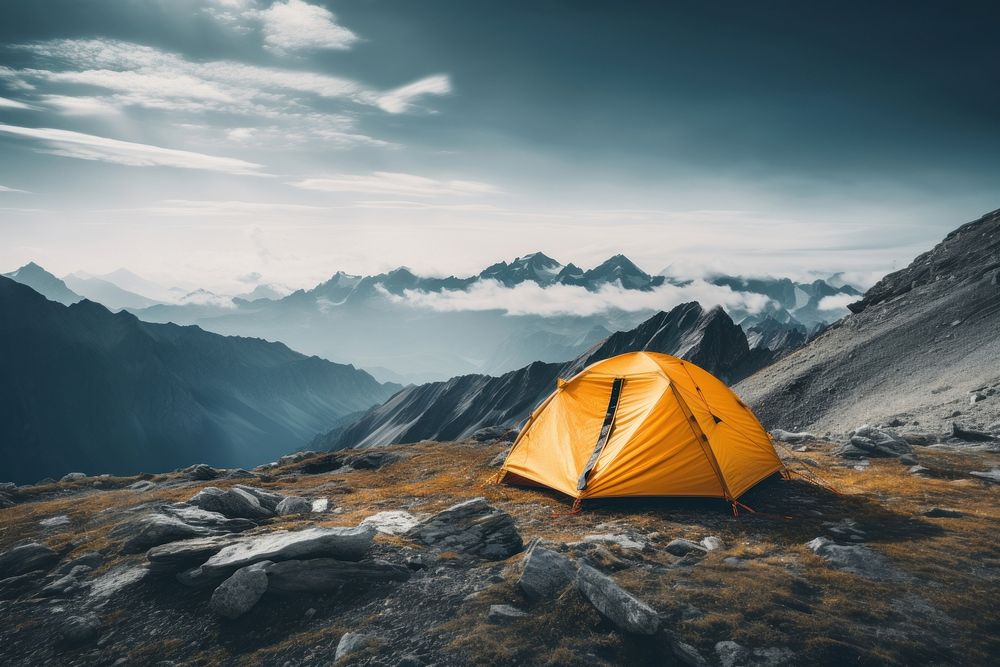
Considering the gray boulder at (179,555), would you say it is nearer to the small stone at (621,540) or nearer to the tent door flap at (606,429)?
the small stone at (621,540)

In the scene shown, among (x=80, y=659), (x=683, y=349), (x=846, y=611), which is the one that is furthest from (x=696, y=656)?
(x=683, y=349)

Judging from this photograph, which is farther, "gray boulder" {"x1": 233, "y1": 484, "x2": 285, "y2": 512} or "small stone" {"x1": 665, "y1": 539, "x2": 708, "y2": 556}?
"gray boulder" {"x1": 233, "y1": 484, "x2": 285, "y2": 512}

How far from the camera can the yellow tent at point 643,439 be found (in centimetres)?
1465

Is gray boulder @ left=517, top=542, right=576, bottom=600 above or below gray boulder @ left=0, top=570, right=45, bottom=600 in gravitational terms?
above

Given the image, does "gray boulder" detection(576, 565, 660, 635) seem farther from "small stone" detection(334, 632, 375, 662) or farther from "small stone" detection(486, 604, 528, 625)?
"small stone" detection(334, 632, 375, 662)

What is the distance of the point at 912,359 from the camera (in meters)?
50.9

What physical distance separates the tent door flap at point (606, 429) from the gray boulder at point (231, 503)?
35.0ft

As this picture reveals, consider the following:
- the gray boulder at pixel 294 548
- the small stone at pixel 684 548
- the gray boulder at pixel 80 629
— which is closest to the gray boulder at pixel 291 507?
the gray boulder at pixel 294 548

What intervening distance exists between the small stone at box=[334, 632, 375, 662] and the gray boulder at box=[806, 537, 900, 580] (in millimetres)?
9692

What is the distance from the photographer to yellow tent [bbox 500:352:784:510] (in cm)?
1465

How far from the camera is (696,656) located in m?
7.12

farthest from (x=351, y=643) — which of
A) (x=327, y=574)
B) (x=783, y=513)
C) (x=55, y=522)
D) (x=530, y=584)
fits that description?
(x=55, y=522)

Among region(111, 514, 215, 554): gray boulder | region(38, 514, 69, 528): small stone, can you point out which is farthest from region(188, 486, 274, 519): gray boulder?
region(38, 514, 69, 528): small stone

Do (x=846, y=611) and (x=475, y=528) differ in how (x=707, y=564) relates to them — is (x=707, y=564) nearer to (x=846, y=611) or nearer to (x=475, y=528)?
(x=846, y=611)
